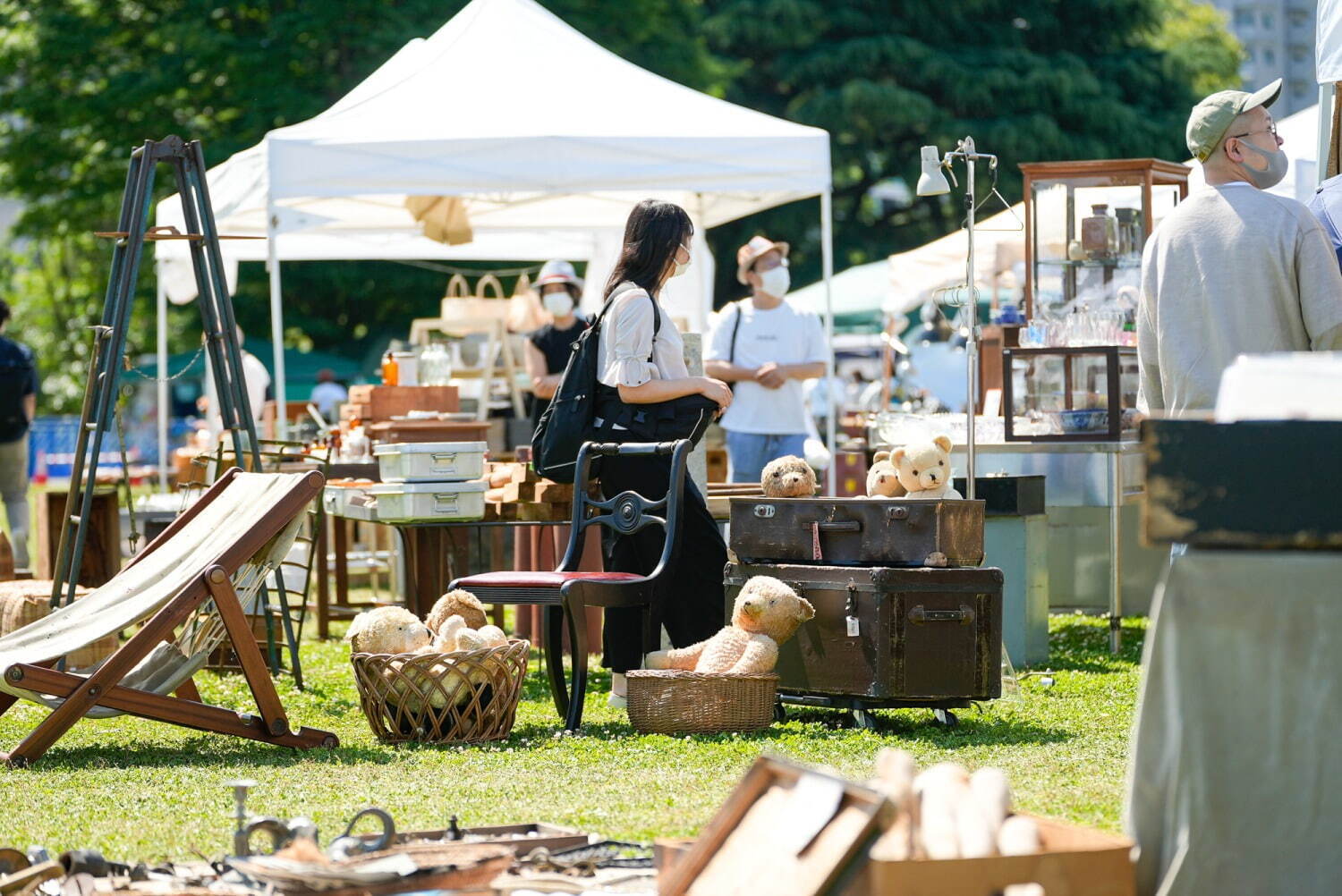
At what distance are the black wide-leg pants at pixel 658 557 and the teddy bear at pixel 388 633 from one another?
2.63 ft

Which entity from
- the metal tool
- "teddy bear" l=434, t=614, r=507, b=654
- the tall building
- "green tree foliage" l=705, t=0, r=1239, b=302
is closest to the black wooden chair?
"teddy bear" l=434, t=614, r=507, b=654

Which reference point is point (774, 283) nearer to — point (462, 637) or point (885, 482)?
point (885, 482)

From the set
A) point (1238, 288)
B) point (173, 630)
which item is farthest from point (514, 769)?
point (1238, 288)

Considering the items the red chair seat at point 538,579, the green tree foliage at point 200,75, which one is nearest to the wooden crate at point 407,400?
the red chair seat at point 538,579

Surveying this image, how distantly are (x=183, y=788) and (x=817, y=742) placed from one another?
1759 millimetres

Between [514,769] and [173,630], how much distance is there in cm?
120

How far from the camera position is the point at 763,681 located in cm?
555

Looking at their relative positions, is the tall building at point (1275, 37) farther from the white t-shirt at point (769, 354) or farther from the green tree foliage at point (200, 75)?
the white t-shirt at point (769, 354)

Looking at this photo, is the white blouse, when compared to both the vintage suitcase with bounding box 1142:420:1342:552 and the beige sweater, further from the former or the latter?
the vintage suitcase with bounding box 1142:420:1342:552

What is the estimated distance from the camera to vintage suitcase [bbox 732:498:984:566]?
5.65 meters

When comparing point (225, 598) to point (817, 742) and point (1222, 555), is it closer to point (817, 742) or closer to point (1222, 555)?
point (817, 742)

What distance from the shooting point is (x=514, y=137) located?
9086mm

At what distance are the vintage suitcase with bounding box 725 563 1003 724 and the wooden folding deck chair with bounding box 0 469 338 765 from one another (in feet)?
5.00

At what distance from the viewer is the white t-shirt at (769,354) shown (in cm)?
905
